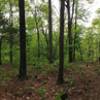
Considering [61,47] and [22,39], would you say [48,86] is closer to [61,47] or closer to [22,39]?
[61,47]

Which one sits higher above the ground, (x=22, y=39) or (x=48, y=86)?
(x=22, y=39)

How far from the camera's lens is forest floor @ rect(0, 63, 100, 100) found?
46.4 feet

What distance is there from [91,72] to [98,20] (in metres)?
23.6

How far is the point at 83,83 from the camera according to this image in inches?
632

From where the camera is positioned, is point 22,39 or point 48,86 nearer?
point 48,86

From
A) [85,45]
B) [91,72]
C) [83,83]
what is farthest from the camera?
[85,45]

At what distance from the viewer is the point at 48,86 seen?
51.5 feet

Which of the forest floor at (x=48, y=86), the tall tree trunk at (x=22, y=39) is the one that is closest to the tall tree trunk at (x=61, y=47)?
the forest floor at (x=48, y=86)

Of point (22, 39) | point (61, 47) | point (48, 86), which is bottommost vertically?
point (48, 86)

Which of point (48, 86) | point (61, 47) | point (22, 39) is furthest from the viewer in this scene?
point (22, 39)

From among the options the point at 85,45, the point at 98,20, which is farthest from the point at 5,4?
the point at 85,45

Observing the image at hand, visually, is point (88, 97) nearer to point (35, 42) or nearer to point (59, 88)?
point (59, 88)

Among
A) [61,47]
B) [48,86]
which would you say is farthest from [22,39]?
[48,86]

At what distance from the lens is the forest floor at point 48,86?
46.4ft
